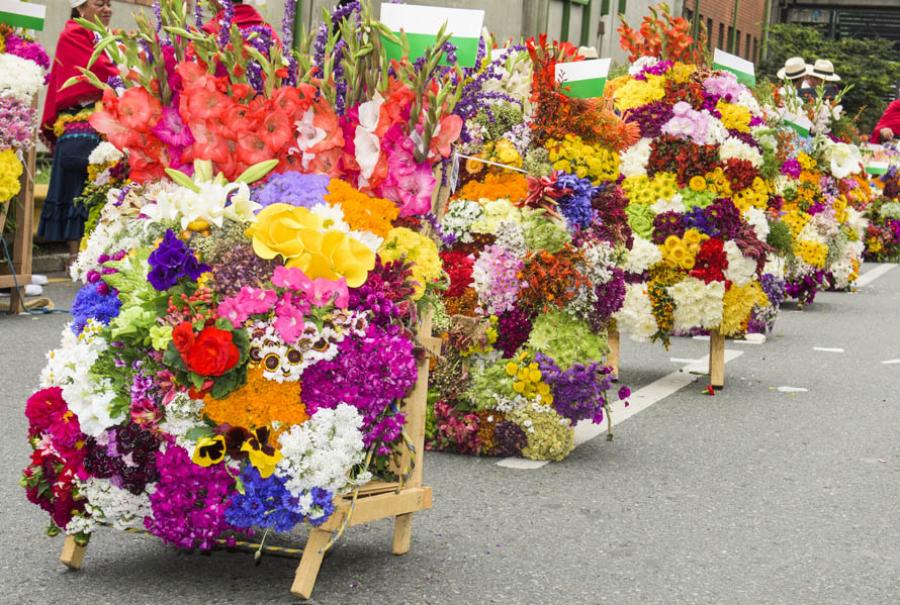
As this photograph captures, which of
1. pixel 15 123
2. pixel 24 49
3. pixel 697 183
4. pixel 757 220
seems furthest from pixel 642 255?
pixel 24 49

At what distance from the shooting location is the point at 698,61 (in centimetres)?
973

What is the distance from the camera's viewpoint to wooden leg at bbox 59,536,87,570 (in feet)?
15.5

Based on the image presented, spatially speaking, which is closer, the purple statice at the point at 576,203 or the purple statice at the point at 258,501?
the purple statice at the point at 258,501

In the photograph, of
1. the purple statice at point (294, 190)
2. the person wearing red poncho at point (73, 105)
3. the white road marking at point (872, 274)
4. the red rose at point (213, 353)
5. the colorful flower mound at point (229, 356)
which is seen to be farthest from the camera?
the white road marking at point (872, 274)

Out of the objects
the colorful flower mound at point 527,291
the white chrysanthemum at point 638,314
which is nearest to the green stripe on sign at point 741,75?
the white chrysanthemum at point 638,314

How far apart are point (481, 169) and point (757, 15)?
184 ft

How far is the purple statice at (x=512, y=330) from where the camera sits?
7234mm

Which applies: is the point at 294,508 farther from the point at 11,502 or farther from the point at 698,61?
the point at 698,61

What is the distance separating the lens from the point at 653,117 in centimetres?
930

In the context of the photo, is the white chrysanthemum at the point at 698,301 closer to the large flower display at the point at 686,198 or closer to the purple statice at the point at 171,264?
the large flower display at the point at 686,198

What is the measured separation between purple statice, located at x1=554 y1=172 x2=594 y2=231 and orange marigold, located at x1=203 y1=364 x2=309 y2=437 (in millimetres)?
2973

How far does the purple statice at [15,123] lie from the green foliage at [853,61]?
37904mm

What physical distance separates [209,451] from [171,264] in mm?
542

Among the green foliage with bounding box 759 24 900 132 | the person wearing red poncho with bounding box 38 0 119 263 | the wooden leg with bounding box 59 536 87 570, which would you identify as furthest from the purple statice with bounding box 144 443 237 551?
the green foliage with bounding box 759 24 900 132
